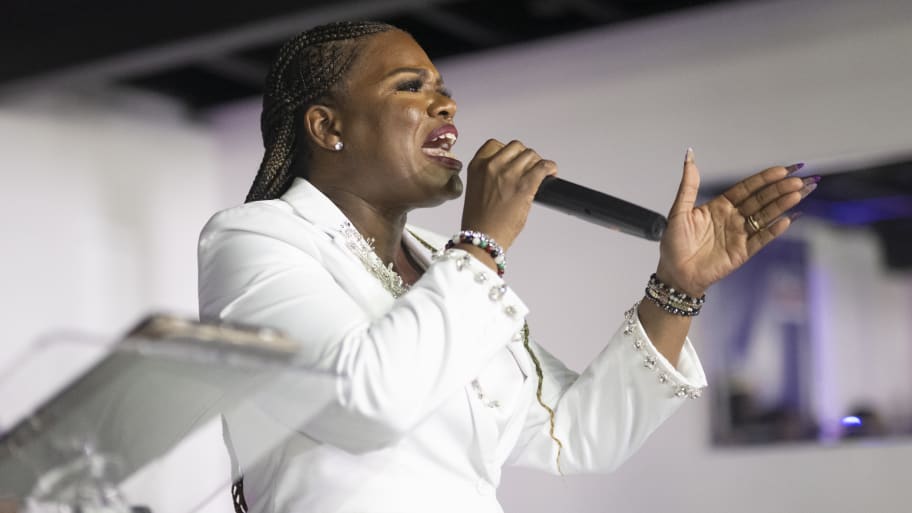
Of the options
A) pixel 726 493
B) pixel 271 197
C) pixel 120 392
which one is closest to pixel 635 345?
pixel 271 197

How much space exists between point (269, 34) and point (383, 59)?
2424mm

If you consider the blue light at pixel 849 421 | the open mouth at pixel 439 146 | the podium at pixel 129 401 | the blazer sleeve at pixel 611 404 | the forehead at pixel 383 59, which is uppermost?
the forehead at pixel 383 59

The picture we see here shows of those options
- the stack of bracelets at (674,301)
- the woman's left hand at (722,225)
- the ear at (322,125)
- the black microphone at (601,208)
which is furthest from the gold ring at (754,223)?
the ear at (322,125)

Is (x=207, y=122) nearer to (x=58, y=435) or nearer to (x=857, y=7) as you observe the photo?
(x=857, y=7)

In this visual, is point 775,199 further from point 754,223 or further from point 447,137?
point 447,137

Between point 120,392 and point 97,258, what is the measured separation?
420 centimetres

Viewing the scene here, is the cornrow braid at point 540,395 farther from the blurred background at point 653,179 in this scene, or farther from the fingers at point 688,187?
the blurred background at point 653,179

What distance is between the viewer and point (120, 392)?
85 centimetres

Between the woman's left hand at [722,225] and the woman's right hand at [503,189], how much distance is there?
10.2 inches

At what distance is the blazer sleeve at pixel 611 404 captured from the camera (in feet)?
5.31

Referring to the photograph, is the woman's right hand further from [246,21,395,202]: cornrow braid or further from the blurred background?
the blurred background

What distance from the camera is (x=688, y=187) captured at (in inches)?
59.6

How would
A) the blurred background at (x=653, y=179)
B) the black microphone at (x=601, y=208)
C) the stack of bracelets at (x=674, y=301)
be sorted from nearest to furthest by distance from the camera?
the black microphone at (x=601, y=208) < the stack of bracelets at (x=674, y=301) < the blurred background at (x=653, y=179)

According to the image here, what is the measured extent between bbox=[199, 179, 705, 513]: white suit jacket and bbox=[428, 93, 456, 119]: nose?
0.63ft
